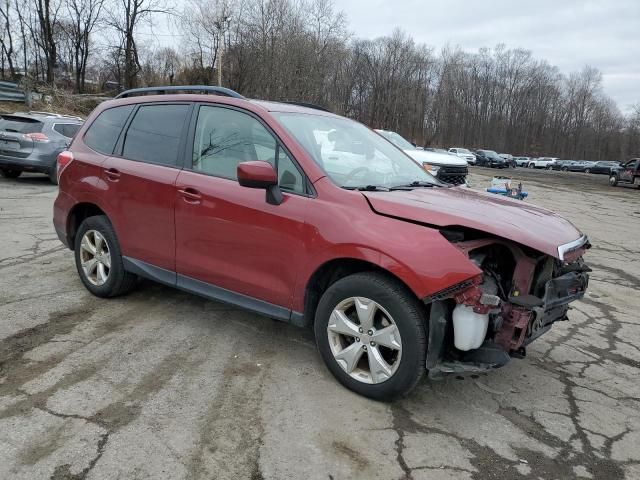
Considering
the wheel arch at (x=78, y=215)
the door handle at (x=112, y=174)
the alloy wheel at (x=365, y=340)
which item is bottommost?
the alloy wheel at (x=365, y=340)

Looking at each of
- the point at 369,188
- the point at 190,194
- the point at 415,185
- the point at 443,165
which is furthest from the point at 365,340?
the point at 443,165

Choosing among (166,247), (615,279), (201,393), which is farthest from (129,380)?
(615,279)

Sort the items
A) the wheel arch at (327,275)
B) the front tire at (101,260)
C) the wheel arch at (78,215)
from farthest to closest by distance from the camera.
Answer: the wheel arch at (78,215)
the front tire at (101,260)
the wheel arch at (327,275)

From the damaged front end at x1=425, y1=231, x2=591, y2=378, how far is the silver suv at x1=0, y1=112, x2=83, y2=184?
11.8 m

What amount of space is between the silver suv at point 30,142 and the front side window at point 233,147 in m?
9.82

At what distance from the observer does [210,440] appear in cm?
268

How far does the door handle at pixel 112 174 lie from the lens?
4.32 meters

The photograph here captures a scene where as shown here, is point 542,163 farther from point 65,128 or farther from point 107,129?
point 107,129

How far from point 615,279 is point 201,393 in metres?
5.84

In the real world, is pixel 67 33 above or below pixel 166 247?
above

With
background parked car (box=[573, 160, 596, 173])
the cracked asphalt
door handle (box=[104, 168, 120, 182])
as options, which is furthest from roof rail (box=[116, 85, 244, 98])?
background parked car (box=[573, 160, 596, 173])

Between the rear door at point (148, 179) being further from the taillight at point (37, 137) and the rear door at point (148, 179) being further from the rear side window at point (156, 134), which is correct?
the taillight at point (37, 137)

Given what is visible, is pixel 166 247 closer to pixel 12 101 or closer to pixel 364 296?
pixel 364 296

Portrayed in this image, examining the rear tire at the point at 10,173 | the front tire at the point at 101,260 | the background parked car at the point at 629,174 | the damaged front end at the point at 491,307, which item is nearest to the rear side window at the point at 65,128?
the rear tire at the point at 10,173
